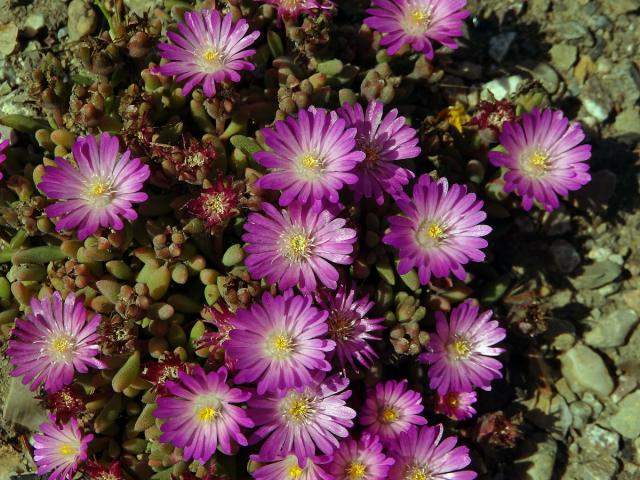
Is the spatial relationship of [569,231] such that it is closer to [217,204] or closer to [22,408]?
[217,204]

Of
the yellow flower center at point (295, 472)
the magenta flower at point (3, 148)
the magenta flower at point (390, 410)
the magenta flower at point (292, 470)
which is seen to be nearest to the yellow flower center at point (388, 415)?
the magenta flower at point (390, 410)

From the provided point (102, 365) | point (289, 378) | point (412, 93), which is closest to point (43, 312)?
point (102, 365)

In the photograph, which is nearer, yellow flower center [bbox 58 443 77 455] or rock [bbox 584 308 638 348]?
yellow flower center [bbox 58 443 77 455]

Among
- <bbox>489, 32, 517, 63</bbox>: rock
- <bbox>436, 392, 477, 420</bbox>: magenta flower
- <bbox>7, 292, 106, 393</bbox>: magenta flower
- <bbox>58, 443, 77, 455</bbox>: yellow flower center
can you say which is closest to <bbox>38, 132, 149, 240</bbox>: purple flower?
<bbox>7, 292, 106, 393</bbox>: magenta flower

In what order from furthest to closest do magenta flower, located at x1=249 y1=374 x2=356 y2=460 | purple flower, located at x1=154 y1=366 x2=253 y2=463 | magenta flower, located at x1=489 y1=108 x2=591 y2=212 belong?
1. magenta flower, located at x1=489 y1=108 x2=591 y2=212
2. magenta flower, located at x1=249 y1=374 x2=356 y2=460
3. purple flower, located at x1=154 y1=366 x2=253 y2=463

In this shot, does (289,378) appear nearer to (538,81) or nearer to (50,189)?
(50,189)

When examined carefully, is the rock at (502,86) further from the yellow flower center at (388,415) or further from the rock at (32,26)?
the rock at (32,26)

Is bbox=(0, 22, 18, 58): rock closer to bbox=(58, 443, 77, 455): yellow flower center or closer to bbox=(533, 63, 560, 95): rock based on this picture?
bbox=(58, 443, 77, 455): yellow flower center
